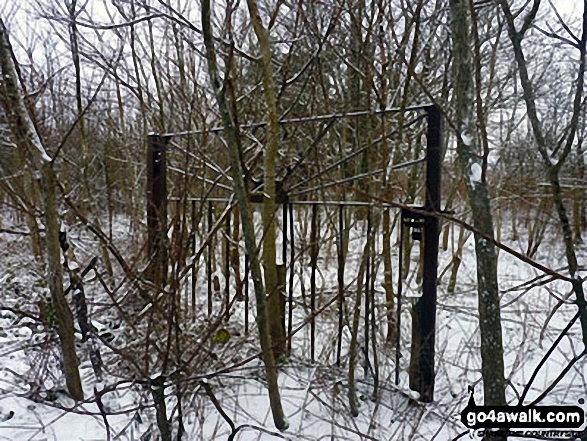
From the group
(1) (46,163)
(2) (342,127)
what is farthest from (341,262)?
(2) (342,127)

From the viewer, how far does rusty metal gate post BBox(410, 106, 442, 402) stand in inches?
78.4

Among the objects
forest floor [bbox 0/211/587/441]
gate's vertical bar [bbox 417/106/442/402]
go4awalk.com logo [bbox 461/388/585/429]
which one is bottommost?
forest floor [bbox 0/211/587/441]

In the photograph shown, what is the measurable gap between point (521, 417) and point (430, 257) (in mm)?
739

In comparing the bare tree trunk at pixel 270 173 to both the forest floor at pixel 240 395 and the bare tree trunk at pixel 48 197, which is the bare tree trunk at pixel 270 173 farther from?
the bare tree trunk at pixel 48 197

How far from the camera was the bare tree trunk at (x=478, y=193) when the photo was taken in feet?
4.36

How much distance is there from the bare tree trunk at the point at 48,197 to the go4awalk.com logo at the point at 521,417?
1.68 metres

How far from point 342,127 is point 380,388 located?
2406 millimetres

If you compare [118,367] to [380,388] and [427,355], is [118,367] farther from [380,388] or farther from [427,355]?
[427,355]

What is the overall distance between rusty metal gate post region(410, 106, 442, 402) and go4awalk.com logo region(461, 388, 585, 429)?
18.6 inches

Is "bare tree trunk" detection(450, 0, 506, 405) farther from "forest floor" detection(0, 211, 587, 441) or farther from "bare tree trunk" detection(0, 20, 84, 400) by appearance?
"bare tree trunk" detection(0, 20, 84, 400)

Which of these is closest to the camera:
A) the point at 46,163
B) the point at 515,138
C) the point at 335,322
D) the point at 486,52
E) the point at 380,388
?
the point at 46,163

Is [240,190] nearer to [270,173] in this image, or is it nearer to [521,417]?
[270,173]

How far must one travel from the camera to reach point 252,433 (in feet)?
6.16

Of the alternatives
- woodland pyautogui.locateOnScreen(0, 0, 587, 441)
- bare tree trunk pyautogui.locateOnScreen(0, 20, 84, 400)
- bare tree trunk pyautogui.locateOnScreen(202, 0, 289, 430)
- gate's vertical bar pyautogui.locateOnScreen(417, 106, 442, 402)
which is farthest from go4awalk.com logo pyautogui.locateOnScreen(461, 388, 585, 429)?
bare tree trunk pyautogui.locateOnScreen(0, 20, 84, 400)
